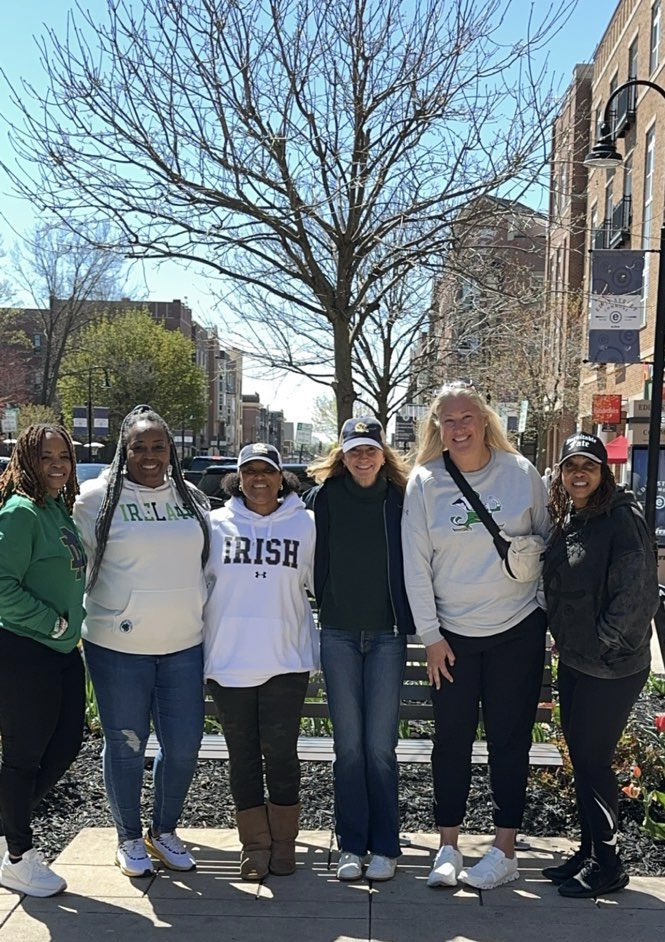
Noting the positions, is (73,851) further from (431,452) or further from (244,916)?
(431,452)

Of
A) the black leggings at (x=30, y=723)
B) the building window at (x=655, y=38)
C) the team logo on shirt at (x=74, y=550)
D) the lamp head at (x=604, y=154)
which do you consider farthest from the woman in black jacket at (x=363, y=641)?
the building window at (x=655, y=38)

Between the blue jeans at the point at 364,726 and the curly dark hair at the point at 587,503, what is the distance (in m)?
0.84

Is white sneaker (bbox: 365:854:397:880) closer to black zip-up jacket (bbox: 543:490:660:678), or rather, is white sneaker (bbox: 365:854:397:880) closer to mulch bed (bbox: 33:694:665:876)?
mulch bed (bbox: 33:694:665:876)

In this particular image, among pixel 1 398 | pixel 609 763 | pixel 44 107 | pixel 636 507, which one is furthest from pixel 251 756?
pixel 1 398

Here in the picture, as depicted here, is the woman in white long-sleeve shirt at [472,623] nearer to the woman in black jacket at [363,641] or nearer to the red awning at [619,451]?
the woman in black jacket at [363,641]

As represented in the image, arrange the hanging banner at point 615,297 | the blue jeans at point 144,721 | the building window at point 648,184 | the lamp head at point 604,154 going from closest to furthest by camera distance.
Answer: the blue jeans at point 144,721 < the lamp head at point 604,154 < the hanging banner at point 615,297 < the building window at point 648,184

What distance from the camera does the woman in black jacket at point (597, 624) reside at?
3666 millimetres

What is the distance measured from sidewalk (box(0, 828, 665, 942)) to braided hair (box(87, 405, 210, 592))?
126 cm

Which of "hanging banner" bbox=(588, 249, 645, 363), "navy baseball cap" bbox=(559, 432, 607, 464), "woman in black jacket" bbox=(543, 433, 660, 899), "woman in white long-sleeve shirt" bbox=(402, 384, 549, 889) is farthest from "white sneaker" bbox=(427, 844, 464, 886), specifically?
"hanging banner" bbox=(588, 249, 645, 363)

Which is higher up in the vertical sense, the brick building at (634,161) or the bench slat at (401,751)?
the brick building at (634,161)

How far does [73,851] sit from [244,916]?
997mm

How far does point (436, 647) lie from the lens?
386 centimetres

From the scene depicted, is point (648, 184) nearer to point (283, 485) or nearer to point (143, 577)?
point (283, 485)

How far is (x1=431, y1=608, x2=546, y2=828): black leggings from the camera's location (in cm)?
390
